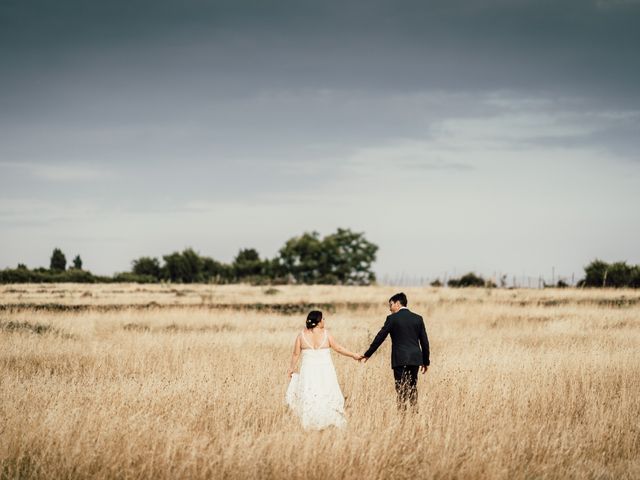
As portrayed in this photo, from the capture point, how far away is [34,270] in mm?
77438

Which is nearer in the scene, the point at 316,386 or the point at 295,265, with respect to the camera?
the point at 316,386

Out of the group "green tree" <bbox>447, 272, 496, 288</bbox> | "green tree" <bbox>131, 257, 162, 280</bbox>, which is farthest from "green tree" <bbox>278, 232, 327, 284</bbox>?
"green tree" <bbox>447, 272, 496, 288</bbox>

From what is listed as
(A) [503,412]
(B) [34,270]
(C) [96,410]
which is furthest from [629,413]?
(B) [34,270]

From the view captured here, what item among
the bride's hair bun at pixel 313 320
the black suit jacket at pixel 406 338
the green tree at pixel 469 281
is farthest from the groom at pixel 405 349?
the green tree at pixel 469 281

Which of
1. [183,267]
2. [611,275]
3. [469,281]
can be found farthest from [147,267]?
[611,275]

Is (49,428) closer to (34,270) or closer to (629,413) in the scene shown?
(629,413)

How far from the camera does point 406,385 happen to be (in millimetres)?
9219

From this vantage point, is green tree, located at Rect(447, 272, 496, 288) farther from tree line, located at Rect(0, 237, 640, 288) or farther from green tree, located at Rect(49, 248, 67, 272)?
green tree, located at Rect(49, 248, 67, 272)

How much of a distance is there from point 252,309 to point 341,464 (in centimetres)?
2490

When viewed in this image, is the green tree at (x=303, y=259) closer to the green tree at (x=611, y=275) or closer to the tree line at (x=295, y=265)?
the tree line at (x=295, y=265)

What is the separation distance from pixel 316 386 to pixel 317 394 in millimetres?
109

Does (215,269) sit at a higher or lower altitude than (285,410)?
higher

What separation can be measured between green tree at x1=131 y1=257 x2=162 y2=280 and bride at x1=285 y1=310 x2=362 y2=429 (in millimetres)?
98988

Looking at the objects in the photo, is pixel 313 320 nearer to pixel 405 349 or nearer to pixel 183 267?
pixel 405 349
